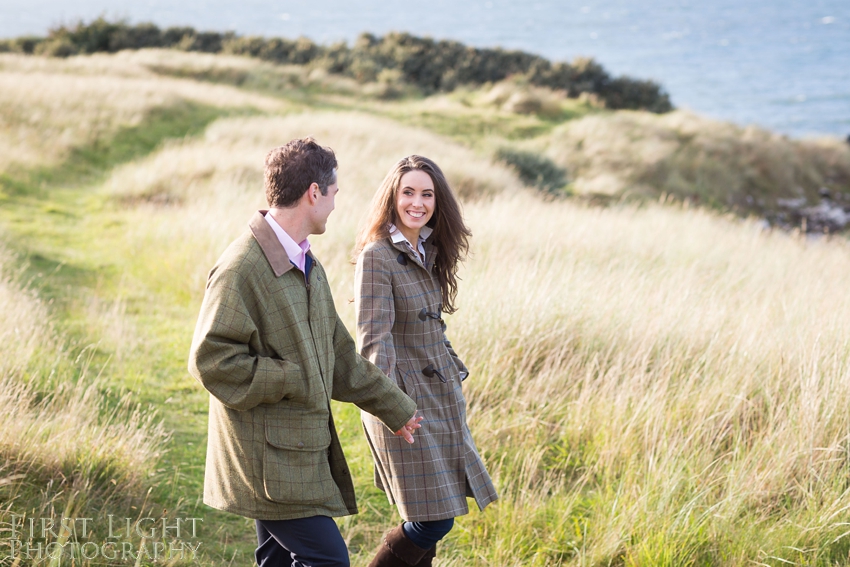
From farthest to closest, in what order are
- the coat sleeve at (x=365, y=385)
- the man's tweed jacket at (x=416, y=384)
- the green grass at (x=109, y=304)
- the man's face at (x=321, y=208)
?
the green grass at (x=109, y=304), the man's tweed jacket at (x=416, y=384), the coat sleeve at (x=365, y=385), the man's face at (x=321, y=208)

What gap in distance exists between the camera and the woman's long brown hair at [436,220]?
3105 mm

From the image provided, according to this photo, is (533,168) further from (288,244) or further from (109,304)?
(288,244)

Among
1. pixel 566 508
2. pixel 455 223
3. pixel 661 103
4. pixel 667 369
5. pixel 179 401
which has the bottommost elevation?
pixel 179 401

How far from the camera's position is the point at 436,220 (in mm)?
3277

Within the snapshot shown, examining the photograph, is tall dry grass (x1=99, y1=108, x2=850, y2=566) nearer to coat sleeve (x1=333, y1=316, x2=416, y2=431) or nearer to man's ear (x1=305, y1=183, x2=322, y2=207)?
coat sleeve (x1=333, y1=316, x2=416, y2=431)

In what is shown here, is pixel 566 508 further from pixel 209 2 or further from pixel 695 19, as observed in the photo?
pixel 209 2

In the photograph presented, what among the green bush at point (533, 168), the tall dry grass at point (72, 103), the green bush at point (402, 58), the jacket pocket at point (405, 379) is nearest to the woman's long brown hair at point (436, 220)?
the jacket pocket at point (405, 379)

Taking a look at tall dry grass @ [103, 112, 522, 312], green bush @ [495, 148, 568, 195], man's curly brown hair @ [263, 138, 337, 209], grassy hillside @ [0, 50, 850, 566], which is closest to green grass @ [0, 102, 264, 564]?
grassy hillside @ [0, 50, 850, 566]

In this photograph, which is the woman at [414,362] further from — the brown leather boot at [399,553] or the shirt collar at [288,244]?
the shirt collar at [288,244]

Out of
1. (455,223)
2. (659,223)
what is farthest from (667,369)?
(659,223)

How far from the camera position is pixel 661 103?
30.8 m

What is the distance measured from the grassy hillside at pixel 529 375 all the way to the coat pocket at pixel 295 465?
144 cm

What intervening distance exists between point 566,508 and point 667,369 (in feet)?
5.35

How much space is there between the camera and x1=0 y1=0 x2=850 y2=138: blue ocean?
45000 mm
